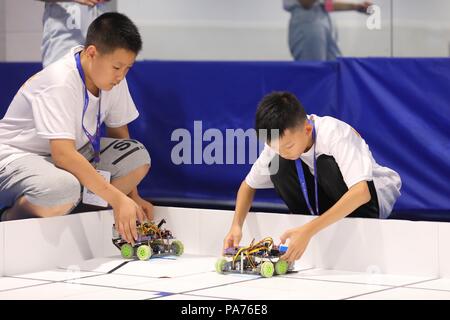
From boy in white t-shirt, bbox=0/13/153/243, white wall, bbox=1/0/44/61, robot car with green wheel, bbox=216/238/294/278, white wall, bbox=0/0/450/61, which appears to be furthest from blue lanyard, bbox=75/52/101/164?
white wall, bbox=1/0/44/61

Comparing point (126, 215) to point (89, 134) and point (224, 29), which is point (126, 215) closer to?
point (89, 134)

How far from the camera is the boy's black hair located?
319cm

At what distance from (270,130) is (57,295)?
933 mm

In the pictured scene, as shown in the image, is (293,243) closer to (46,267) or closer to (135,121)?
(46,267)

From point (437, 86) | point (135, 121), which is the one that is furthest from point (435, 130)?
point (135, 121)

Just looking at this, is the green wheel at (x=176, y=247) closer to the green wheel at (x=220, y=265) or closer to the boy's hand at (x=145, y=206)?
the boy's hand at (x=145, y=206)

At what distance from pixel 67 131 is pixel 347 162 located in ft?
3.33

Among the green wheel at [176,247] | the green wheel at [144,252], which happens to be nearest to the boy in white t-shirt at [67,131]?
the green wheel at [144,252]

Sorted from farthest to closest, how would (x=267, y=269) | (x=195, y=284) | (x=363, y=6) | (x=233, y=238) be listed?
1. (x=363, y=6)
2. (x=233, y=238)
3. (x=267, y=269)
4. (x=195, y=284)

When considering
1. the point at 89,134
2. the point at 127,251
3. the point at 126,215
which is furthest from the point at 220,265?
the point at 89,134

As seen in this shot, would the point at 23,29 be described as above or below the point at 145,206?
above

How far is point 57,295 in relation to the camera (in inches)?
109

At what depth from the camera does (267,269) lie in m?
3.09

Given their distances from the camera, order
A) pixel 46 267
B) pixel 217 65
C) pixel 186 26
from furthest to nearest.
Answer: pixel 186 26, pixel 217 65, pixel 46 267
